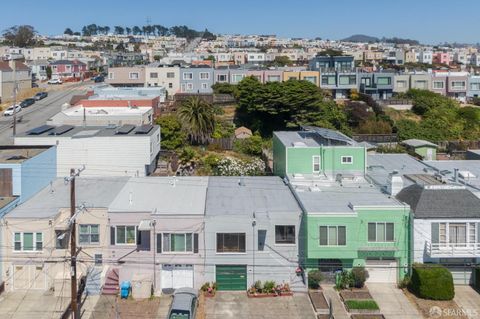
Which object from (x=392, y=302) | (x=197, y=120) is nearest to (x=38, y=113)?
(x=197, y=120)

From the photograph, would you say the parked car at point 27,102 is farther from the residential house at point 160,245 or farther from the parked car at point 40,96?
the residential house at point 160,245

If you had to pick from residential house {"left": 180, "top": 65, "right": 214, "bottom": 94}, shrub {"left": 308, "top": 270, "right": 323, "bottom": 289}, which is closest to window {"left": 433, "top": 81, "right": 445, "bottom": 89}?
residential house {"left": 180, "top": 65, "right": 214, "bottom": 94}

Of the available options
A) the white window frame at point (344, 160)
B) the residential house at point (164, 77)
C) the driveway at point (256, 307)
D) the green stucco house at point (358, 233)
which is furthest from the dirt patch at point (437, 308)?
the residential house at point (164, 77)

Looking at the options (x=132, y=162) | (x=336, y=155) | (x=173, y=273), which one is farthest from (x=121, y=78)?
(x=173, y=273)

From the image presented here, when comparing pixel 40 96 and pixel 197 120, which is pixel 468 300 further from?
pixel 40 96

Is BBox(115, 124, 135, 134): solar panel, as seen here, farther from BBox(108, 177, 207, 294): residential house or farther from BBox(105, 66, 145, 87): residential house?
BBox(105, 66, 145, 87): residential house

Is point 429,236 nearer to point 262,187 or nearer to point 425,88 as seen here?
point 262,187
